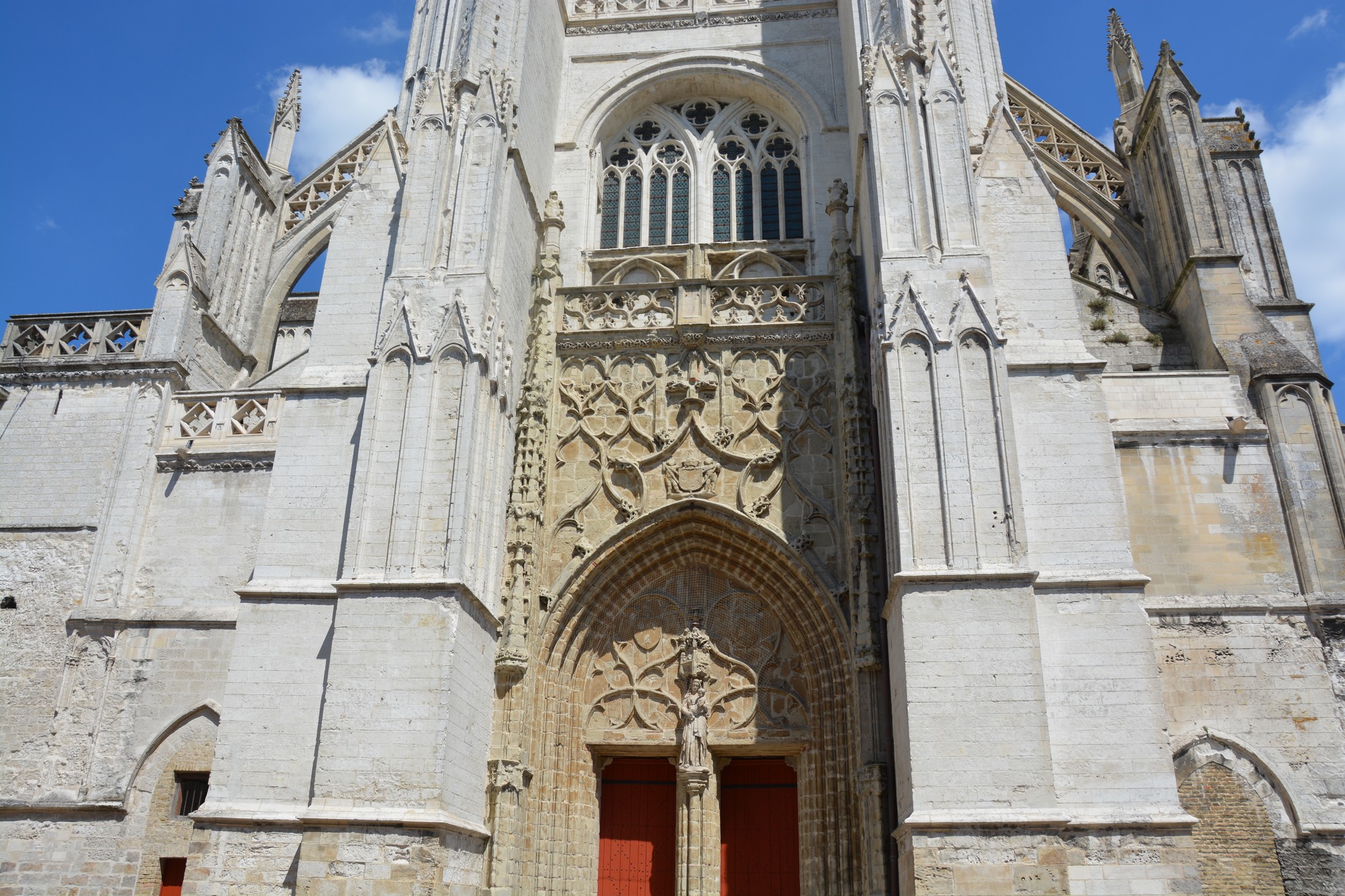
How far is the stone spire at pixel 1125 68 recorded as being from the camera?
16.5 meters

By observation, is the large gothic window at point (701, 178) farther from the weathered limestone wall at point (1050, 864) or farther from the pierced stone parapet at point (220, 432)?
the weathered limestone wall at point (1050, 864)

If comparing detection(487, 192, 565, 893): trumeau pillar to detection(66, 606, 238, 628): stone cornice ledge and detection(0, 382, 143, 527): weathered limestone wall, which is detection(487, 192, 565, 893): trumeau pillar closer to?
detection(66, 606, 238, 628): stone cornice ledge

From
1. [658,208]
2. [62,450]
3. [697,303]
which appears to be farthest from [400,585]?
[658,208]

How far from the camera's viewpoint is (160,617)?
11789mm

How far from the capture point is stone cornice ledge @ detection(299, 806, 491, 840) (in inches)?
341

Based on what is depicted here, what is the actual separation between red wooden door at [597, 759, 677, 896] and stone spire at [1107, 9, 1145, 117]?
40.5 feet

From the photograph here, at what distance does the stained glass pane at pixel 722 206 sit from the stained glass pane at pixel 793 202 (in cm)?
79

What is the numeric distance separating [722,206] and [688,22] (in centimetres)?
307

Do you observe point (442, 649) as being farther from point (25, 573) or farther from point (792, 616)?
point (25, 573)

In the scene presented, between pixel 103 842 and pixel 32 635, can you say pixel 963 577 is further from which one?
pixel 32 635

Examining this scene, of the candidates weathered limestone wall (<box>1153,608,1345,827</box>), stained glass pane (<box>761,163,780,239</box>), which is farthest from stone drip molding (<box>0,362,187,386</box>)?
weathered limestone wall (<box>1153,608,1345,827</box>)

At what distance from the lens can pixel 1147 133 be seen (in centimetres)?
1397

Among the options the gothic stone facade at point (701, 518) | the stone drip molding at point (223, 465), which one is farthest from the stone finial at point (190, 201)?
the stone drip molding at point (223, 465)

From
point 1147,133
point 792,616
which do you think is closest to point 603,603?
→ point 792,616
